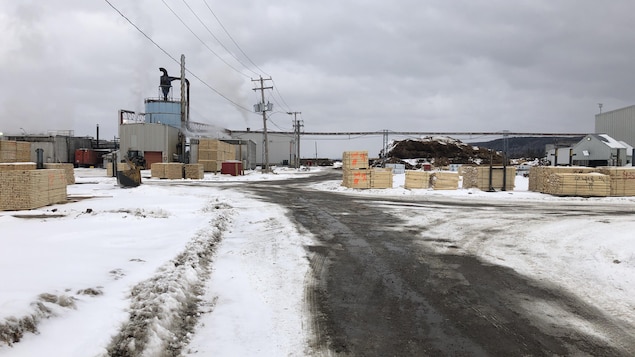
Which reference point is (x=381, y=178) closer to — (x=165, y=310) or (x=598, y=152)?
(x=165, y=310)

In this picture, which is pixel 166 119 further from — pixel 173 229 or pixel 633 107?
pixel 633 107

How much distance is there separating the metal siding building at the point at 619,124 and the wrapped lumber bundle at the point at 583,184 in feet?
125

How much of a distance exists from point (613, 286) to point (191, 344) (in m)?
6.24

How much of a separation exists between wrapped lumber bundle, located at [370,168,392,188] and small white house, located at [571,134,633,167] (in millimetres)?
22978

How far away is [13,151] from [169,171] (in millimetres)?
11208

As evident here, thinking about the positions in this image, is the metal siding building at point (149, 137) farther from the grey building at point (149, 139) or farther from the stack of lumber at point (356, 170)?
the stack of lumber at point (356, 170)

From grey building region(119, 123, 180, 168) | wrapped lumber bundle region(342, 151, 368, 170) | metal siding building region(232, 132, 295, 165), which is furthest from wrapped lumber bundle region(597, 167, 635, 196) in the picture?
metal siding building region(232, 132, 295, 165)

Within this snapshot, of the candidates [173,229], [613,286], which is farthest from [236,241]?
[613,286]

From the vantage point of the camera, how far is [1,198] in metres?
12.4

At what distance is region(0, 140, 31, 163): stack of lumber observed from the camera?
26.3 meters

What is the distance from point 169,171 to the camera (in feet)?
114

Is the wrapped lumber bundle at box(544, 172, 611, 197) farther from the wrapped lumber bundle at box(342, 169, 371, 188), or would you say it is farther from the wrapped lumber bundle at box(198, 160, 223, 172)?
the wrapped lumber bundle at box(198, 160, 223, 172)

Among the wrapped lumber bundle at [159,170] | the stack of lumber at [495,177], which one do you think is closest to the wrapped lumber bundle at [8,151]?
the wrapped lumber bundle at [159,170]

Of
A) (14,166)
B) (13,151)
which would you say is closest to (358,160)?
(14,166)
